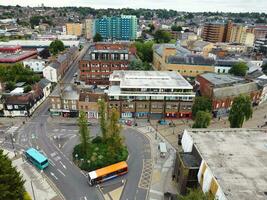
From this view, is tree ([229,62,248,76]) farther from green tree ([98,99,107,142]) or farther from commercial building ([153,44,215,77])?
green tree ([98,99,107,142])

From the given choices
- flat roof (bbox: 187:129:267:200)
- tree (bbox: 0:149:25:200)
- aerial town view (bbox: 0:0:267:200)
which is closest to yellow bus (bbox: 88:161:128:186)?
aerial town view (bbox: 0:0:267:200)

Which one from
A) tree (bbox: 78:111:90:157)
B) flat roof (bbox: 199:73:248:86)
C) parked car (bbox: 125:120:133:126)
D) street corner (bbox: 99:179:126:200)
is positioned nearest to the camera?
street corner (bbox: 99:179:126:200)

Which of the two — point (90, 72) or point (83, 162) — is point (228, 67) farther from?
point (83, 162)

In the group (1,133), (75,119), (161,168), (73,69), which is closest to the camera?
(161,168)

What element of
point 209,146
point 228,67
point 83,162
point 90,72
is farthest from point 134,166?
point 228,67

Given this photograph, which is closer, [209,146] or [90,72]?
[209,146]

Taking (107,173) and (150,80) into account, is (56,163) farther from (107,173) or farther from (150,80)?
(150,80)

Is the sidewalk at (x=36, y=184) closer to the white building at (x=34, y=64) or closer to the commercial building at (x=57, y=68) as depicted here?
the commercial building at (x=57, y=68)

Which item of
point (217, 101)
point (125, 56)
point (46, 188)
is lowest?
point (46, 188)
